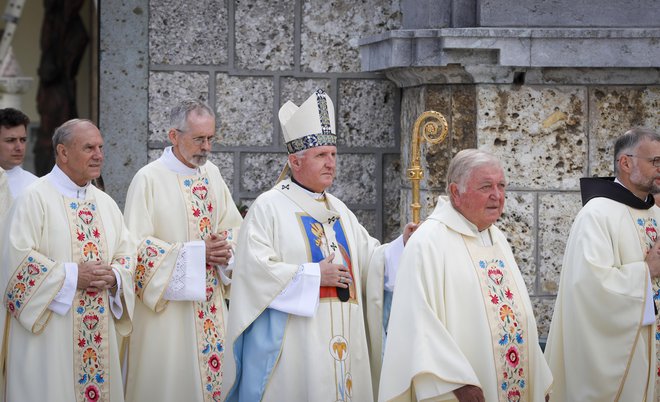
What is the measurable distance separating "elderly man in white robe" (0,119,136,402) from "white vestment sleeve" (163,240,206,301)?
33 cm

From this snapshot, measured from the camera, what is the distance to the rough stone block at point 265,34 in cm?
862

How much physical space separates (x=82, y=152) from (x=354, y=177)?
240 cm

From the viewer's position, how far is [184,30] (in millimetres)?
8578

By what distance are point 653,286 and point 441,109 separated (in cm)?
193

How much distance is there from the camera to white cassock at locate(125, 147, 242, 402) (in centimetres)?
729

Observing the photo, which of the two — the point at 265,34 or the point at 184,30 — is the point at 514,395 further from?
the point at 184,30

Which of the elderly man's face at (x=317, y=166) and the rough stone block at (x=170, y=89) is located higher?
the rough stone block at (x=170, y=89)

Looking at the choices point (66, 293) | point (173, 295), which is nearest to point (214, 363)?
point (173, 295)

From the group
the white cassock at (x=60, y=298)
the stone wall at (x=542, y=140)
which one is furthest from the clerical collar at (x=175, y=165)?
the stone wall at (x=542, y=140)

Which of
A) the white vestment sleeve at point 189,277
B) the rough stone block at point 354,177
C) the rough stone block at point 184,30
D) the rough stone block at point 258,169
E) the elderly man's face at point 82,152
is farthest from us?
the rough stone block at point 354,177

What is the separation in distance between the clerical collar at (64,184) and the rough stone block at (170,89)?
174 cm

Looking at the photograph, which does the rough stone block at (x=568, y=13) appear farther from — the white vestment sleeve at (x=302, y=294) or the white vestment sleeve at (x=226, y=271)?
the white vestment sleeve at (x=302, y=294)

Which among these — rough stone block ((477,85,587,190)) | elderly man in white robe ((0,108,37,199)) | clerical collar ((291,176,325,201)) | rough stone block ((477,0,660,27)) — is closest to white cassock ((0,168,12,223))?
elderly man in white robe ((0,108,37,199))

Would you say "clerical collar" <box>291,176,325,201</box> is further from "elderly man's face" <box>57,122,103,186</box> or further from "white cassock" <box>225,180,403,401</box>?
"elderly man's face" <box>57,122,103,186</box>
